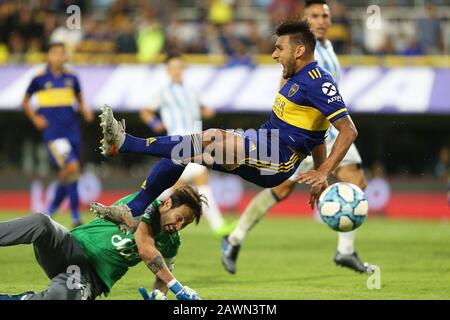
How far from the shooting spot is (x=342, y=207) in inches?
300

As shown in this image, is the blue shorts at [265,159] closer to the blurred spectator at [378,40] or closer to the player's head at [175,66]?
the player's head at [175,66]

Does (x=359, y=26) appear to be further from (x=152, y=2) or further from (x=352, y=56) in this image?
(x=152, y=2)

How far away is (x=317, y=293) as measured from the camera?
8.10 m

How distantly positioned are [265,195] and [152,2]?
12851 mm

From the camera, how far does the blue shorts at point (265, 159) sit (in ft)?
24.8

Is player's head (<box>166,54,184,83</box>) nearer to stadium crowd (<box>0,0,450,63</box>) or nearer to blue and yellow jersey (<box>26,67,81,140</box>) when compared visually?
blue and yellow jersey (<box>26,67,81,140</box>)

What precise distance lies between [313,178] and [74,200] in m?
7.02

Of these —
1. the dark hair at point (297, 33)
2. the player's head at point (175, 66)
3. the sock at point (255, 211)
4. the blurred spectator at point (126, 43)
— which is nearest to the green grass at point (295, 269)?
the sock at point (255, 211)

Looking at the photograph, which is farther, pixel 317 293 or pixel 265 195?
pixel 265 195

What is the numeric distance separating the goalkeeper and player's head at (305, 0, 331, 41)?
367 cm

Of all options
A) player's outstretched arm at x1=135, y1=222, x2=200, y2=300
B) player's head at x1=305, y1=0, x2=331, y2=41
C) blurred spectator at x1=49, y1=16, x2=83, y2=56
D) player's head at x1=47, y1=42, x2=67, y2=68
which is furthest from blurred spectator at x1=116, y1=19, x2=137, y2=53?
player's outstretched arm at x1=135, y1=222, x2=200, y2=300

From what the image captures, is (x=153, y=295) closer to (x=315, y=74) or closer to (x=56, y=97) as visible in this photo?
(x=315, y=74)

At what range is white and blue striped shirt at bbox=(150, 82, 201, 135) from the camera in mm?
13688
